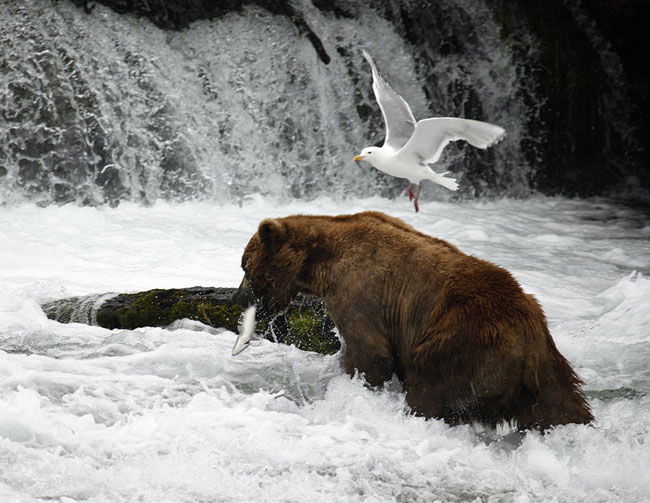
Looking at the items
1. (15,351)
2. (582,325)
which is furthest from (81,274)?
(582,325)

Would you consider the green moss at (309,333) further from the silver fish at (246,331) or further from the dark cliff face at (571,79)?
the dark cliff face at (571,79)

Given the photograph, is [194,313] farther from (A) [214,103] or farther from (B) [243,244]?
(A) [214,103]

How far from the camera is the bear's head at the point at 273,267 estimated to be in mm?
5105

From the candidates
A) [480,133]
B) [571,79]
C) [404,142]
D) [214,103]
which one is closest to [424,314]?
[480,133]

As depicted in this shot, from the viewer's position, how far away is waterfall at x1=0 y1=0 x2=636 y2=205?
12102 millimetres

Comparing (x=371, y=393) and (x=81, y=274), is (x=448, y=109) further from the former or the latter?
(x=371, y=393)

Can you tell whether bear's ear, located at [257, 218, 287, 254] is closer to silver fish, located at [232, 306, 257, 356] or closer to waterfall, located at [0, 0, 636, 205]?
silver fish, located at [232, 306, 257, 356]

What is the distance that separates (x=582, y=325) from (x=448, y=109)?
25.8 feet

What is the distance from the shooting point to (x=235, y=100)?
44.2ft

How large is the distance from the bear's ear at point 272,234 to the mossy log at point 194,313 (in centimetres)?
71

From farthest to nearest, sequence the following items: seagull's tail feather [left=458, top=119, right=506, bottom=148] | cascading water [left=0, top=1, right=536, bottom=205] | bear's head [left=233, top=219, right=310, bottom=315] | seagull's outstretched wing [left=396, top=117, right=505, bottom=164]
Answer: cascading water [left=0, top=1, right=536, bottom=205], seagull's outstretched wing [left=396, top=117, right=505, bottom=164], seagull's tail feather [left=458, top=119, right=506, bottom=148], bear's head [left=233, top=219, right=310, bottom=315]

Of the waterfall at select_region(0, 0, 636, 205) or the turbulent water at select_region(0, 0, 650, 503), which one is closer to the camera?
the turbulent water at select_region(0, 0, 650, 503)

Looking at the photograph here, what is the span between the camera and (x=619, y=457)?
168 inches

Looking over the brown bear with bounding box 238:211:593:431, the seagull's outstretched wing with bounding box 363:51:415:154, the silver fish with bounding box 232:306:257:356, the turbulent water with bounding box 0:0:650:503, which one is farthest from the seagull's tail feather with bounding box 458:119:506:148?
the silver fish with bounding box 232:306:257:356
